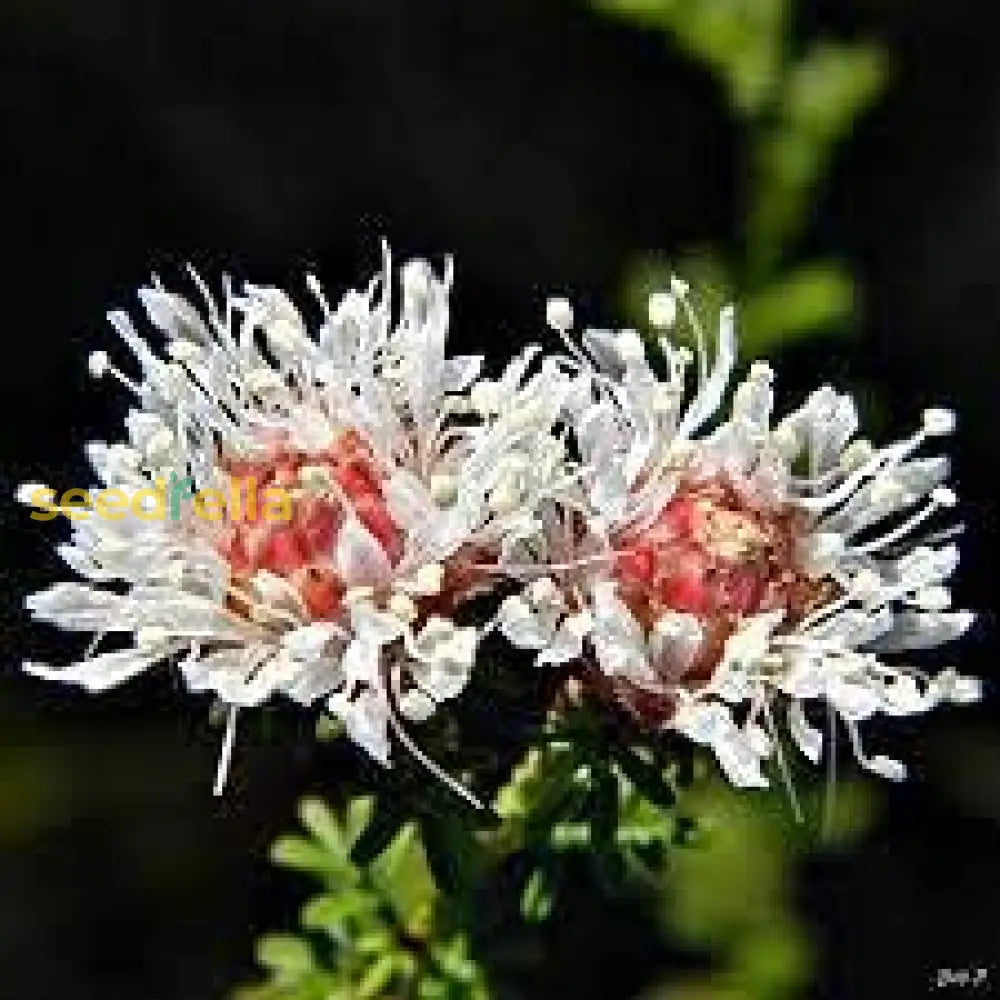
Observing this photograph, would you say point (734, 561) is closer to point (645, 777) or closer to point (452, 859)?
point (645, 777)

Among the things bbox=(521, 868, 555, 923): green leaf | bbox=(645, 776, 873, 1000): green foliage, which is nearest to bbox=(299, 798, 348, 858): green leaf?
bbox=(521, 868, 555, 923): green leaf

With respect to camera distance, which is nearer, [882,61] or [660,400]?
[660,400]

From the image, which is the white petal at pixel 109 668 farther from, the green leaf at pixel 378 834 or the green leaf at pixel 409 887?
the green leaf at pixel 409 887

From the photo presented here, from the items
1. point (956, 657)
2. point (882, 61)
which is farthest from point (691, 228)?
point (956, 657)

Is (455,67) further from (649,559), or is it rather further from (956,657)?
(649,559)

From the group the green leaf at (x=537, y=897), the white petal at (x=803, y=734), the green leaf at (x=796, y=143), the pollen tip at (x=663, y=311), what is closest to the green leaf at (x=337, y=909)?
the green leaf at (x=537, y=897)

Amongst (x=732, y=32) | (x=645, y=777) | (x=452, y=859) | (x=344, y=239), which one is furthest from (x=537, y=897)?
(x=344, y=239)

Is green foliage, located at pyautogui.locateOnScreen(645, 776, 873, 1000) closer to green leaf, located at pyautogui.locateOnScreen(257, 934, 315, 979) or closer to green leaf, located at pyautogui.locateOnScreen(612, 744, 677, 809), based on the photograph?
green leaf, located at pyautogui.locateOnScreen(257, 934, 315, 979)
